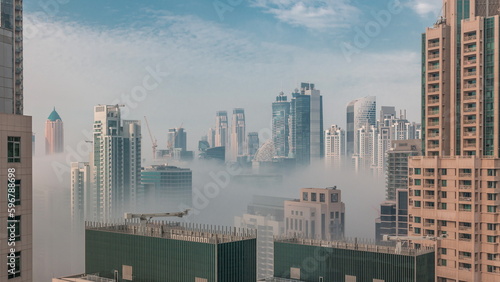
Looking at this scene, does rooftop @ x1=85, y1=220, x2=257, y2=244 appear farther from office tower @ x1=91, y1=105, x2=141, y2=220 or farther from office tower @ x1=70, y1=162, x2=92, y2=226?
office tower @ x1=70, y1=162, x2=92, y2=226

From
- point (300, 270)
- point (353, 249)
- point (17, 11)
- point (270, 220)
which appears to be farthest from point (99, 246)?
point (270, 220)

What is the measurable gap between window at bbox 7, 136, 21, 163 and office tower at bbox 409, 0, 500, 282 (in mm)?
51482

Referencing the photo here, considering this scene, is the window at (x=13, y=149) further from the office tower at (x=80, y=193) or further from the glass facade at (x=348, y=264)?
the office tower at (x=80, y=193)

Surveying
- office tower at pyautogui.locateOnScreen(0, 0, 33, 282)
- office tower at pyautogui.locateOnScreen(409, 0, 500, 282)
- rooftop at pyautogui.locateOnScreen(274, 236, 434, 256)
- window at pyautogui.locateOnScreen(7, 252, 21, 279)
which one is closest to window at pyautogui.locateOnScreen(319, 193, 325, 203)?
office tower at pyautogui.locateOnScreen(409, 0, 500, 282)

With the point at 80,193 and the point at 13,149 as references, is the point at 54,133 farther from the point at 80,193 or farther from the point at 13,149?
the point at 13,149

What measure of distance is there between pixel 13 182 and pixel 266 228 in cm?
15542

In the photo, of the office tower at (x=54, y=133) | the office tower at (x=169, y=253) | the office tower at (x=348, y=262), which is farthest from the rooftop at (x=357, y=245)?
the office tower at (x=54, y=133)

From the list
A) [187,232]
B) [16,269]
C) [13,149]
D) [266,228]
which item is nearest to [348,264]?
[187,232]

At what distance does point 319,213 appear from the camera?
163750 millimetres

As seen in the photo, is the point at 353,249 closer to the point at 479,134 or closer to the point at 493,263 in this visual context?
the point at 493,263

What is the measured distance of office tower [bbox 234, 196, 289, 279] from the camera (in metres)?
168

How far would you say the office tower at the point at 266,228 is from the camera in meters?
168

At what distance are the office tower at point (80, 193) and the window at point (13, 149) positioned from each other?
462 ft

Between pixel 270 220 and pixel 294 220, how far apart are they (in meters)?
13.1
